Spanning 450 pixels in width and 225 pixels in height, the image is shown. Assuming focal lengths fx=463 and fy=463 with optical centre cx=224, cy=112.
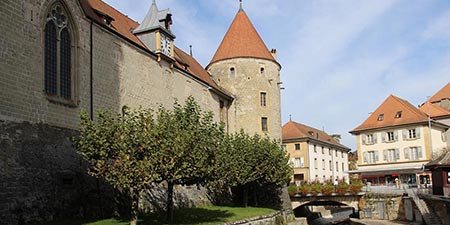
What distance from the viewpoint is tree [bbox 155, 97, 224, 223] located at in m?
17.9

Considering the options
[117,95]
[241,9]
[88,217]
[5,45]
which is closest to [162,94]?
[117,95]

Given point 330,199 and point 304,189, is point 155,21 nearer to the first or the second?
point 304,189

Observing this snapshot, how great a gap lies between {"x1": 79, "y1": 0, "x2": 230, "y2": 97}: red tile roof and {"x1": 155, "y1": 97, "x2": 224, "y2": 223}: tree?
6.62 m

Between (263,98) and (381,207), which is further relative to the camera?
(263,98)

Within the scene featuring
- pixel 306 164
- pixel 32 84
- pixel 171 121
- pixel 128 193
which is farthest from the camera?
pixel 306 164

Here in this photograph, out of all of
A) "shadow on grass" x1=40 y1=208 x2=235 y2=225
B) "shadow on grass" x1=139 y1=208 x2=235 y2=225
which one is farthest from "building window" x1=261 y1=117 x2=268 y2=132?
"shadow on grass" x1=139 y1=208 x2=235 y2=225

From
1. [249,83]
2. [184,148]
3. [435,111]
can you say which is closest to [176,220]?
[184,148]

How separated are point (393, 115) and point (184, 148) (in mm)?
39968

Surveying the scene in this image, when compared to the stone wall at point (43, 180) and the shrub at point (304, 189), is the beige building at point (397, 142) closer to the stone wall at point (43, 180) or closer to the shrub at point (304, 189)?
the shrub at point (304, 189)

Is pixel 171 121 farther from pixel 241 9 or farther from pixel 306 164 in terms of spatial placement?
pixel 306 164

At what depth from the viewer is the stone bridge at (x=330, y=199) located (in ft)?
129

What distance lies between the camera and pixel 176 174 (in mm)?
18219

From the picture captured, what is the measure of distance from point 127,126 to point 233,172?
10569 mm

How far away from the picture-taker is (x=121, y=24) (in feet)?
91.8
